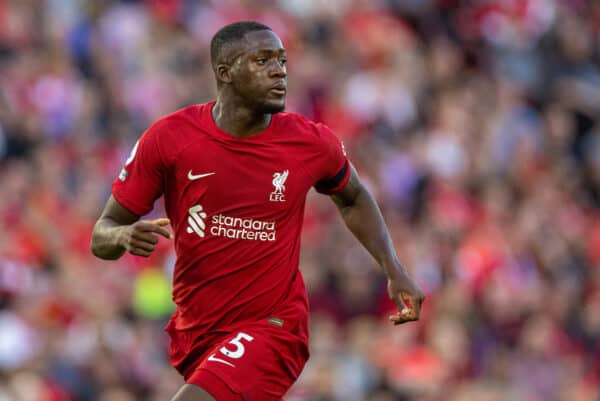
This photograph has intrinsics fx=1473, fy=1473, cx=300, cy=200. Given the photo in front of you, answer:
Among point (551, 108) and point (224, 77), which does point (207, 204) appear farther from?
point (551, 108)

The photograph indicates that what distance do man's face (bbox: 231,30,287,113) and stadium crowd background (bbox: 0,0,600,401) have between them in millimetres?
4937

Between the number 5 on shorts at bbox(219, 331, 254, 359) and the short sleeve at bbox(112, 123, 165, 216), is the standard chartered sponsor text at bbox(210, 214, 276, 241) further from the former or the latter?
the number 5 on shorts at bbox(219, 331, 254, 359)

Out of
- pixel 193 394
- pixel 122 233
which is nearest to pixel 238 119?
pixel 122 233

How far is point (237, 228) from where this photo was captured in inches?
267

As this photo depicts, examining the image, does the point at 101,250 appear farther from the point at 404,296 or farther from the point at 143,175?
the point at 404,296

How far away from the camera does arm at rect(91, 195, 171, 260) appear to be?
6.16 m

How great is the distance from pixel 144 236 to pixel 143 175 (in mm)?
639

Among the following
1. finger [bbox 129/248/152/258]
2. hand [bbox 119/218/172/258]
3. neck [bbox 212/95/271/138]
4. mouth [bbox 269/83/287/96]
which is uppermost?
mouth [bbox 269/83/287/96]

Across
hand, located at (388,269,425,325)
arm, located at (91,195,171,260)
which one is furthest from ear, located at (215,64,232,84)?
hand, located at (388,269,425,325)

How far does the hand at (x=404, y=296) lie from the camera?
6.92 metres

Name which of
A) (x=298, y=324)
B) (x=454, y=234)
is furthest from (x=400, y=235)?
(x=298, y=324)

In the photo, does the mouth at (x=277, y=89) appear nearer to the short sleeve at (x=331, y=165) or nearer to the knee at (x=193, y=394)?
the short sleeve at (x=331, y=165)

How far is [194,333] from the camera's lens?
687 cm

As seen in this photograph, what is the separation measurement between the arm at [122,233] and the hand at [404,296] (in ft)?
4.18
